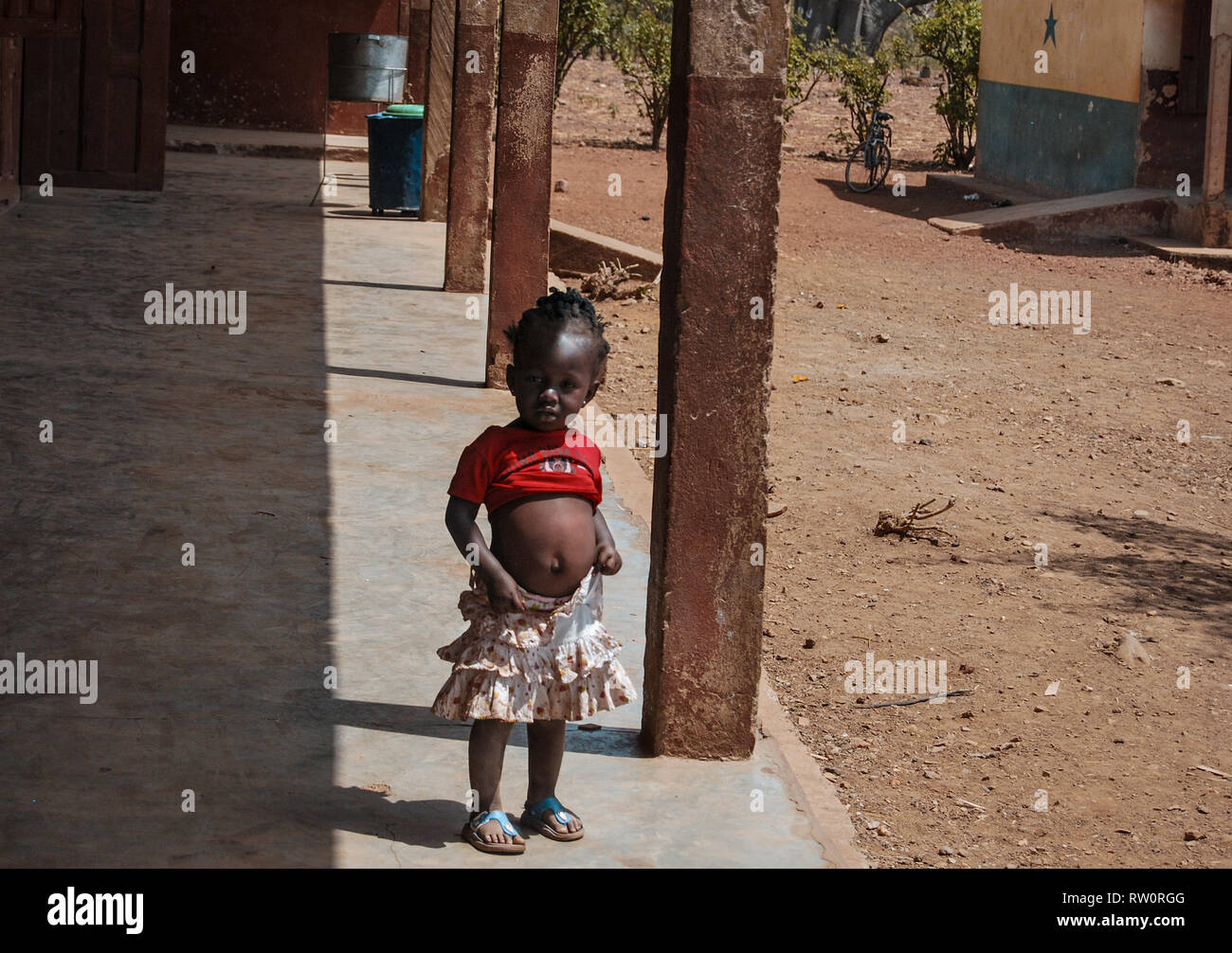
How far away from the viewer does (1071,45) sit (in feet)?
54.9

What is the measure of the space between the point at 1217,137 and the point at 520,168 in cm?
885

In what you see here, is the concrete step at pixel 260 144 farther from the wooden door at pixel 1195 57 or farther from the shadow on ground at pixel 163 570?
the wooden door at pixel 1195 57

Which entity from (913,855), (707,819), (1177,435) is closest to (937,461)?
(1177,435)

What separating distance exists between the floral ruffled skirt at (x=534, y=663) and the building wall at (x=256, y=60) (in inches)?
630

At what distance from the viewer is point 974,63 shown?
2128cm

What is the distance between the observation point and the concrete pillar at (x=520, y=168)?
689 cm

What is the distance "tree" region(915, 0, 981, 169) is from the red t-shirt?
18984mm

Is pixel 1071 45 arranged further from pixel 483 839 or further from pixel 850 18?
pixel 850 18

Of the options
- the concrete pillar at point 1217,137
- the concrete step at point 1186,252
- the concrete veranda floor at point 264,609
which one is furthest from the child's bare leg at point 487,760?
the concrete pillar at point 1217,137

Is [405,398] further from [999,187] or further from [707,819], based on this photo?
[999,187]

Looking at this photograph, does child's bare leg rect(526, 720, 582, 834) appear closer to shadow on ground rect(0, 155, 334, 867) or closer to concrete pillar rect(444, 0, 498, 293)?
shadow on ground rect(0, 155, 334, 867)

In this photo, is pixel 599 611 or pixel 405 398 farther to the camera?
pixel 405 398

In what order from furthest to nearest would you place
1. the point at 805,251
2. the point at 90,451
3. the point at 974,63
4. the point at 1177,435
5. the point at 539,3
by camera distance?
the point at 974,63 < the point at 805,251 < the point at 1177,435 < the point at 539,3 < the point at 90,451

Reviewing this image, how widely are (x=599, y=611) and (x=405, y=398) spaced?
3.89 meters
